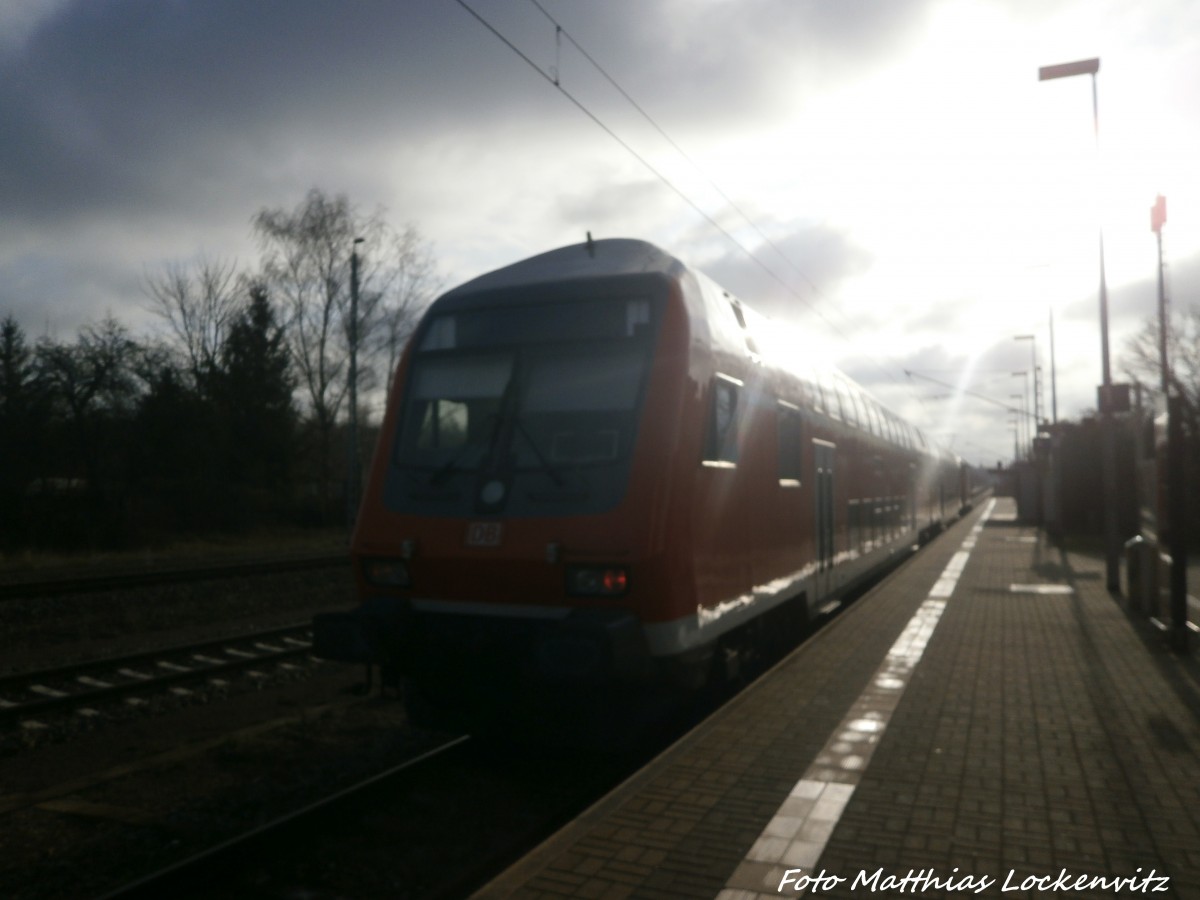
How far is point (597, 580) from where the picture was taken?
6047 mm

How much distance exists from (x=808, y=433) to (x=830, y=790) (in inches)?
196

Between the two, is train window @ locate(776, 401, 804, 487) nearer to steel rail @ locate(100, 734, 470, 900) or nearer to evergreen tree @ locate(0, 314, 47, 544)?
steel rail @ locate(100, 734, 470, 900)

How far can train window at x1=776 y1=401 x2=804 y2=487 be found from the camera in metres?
8.77

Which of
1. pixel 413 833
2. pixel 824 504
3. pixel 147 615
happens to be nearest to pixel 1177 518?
pixel 824 504

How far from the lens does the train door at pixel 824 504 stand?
1041 centimetres

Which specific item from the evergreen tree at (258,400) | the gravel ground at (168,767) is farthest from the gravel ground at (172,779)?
the evergreen tree at (258,400)

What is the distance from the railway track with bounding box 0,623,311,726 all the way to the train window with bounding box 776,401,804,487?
552 centimetres

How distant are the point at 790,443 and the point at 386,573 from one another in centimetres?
398

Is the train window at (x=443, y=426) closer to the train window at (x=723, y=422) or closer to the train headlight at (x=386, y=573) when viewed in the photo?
the train headlight at (x=386, y=573)

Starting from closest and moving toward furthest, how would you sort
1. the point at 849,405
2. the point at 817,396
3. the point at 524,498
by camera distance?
the point at 524,498 → the point at 817,396 → the point at 849,405

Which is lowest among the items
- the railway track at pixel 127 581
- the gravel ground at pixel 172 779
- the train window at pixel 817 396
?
the gravel ground at pixel 172 779

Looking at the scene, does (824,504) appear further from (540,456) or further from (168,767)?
(168,767)

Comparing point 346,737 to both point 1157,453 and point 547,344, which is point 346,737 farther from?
point 1157,453

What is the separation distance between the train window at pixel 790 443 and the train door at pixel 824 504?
2.45 ft
